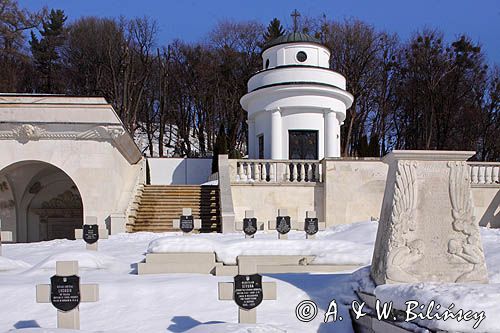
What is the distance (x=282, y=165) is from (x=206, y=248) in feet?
40.2

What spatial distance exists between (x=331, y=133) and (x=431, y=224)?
67.1 ft

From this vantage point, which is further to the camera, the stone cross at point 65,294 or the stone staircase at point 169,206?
the stone staircase at point 169,206

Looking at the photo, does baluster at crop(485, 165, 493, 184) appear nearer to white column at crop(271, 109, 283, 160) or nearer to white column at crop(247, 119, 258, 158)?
white column at crop(271, 109, 283, 160)

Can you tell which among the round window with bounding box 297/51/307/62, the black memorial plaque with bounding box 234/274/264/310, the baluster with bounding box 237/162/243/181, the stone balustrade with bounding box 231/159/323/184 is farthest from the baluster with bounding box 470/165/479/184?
the black memorial plaque with bounding box 234/274/264/310

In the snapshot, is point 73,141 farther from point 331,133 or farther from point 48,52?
point 48,52

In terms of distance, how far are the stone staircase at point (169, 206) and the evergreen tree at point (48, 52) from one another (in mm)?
26216

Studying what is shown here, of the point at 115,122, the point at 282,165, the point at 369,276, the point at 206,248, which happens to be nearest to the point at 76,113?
the point at 115,122

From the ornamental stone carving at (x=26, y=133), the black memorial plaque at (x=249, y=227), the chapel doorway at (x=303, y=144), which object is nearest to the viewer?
the black memorial plaque at (x=249, y=227)

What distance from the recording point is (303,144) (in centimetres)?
2622

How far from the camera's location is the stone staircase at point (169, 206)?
1822 cm

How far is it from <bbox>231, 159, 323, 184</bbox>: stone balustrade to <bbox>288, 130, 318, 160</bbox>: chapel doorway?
4.45 meters

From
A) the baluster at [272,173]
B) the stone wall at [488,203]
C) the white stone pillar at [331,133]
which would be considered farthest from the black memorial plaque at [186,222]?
the white stone pillar at [331,133]

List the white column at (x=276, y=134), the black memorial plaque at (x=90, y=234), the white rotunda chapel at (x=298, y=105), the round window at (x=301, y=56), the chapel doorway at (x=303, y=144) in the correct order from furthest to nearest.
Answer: the round window at (x=301, y=56), the chapel doorway at (x=303, y=144), the white column at (x=276, y=134), the white rotunda chapel at (x=298, y=105), the black memorial plaque at (x=90, y=234)

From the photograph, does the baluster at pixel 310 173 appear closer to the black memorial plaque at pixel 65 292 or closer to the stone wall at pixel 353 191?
the stone wall at pixel 353 191
